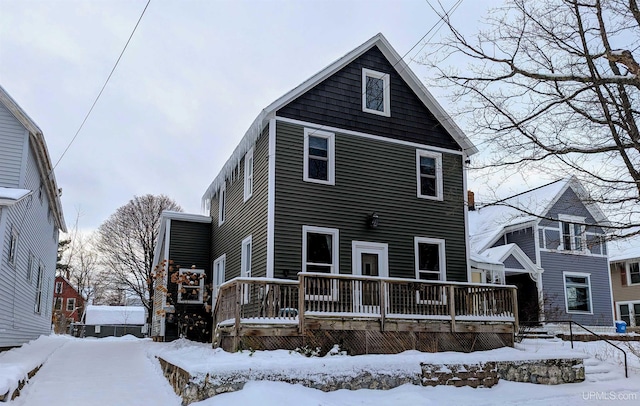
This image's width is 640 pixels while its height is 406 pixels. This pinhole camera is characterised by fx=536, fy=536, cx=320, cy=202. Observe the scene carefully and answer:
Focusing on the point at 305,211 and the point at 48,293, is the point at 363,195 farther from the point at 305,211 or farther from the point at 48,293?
the point at 48,293

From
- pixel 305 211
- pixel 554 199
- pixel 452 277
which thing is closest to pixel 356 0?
pixel 305 211

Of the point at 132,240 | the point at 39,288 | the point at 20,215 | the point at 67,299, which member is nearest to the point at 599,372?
the point at 20,215

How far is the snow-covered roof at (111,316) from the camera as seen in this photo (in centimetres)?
4691

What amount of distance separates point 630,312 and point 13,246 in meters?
27.6

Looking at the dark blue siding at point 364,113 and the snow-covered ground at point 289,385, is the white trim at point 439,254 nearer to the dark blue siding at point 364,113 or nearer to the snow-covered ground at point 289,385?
the dark blue siding at point 364,113

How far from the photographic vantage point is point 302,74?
15695 millimetres

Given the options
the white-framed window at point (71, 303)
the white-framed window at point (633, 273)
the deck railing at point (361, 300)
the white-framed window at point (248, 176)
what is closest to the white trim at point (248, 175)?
the white-framed window at point (248, 176)

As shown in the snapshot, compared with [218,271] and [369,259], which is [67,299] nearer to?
[218,271]

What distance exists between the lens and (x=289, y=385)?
895 cm

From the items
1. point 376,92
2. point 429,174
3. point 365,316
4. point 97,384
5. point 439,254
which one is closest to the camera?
point 97,384

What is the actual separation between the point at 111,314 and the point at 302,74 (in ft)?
130

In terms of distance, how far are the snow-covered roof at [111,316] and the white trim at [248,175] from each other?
36.9m

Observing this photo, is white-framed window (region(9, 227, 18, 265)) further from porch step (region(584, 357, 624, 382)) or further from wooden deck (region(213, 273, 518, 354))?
porch step (region(584, 357, 624, 382))

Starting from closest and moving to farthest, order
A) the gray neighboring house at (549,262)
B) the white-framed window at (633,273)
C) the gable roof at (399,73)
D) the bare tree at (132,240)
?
1. the gable roof at (399,73)
2. the gray neighboring house at (549,262)
3. the white-framed window at (633,273)
4. the bare tree at (132,240)
